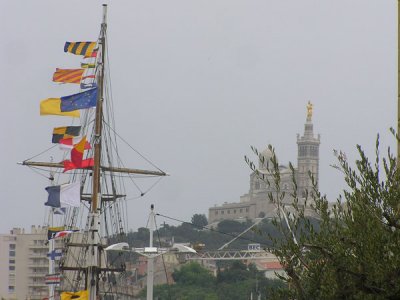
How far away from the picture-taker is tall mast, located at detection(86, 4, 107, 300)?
5549 centimetres

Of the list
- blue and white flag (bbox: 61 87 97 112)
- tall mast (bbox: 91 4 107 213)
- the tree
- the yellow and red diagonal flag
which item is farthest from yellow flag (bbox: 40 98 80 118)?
the tree

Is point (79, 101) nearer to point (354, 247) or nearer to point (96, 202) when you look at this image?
point (96, 202)

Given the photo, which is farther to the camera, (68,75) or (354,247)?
(68,75)

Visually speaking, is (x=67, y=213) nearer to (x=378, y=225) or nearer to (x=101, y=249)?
(x=101, y=249)

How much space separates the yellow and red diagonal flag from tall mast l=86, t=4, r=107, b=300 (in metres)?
1.18

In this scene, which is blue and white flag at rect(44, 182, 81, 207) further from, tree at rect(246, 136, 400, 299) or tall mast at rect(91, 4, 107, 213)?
tree at rect(246, 136, 400, 299)

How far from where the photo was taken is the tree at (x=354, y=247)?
23609mm

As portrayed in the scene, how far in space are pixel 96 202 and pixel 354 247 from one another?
32526mm

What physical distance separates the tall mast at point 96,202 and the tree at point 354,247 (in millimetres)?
29276

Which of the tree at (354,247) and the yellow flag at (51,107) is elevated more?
the yellow flag at (51,107)

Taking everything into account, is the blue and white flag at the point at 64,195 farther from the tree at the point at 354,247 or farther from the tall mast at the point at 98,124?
the tree at the point at 354,247

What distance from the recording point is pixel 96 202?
56219mm

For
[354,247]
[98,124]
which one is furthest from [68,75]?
[354,247]

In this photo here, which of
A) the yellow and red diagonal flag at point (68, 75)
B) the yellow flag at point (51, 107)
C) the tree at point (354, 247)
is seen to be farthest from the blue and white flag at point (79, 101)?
the tree at point (354, 247)
